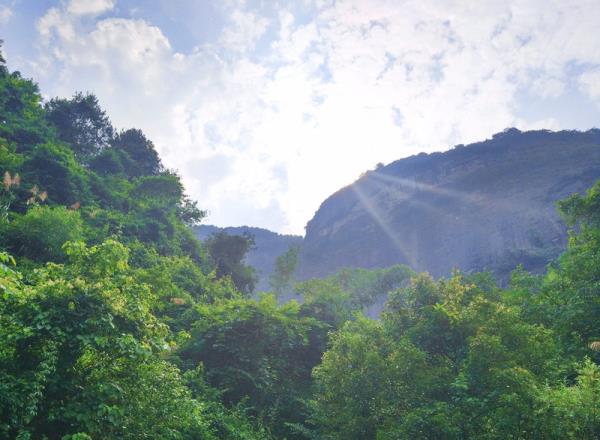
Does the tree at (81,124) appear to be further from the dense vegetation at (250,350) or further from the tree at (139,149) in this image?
the dense vegetation at (250,350)

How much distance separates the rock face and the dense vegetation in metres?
53.2

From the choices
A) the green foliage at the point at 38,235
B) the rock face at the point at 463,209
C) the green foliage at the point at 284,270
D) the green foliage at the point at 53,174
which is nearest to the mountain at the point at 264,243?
the rock face at the point at 463,209

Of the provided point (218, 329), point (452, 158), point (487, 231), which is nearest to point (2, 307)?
point (218, 329)

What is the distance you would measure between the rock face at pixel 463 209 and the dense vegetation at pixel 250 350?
5315 centimetres

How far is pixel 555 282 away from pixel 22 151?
27.7m

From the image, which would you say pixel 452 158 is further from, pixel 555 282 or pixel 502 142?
pixel 555 282

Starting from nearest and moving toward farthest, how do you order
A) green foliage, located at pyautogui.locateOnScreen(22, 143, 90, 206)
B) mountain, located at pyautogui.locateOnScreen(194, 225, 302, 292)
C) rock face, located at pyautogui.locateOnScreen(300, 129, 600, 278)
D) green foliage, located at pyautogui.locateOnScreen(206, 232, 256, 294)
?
green foliage, located at pyautogui.locateOnScreen(22, 143, 90, 206)
green foliage, located at pyautogui.locateOnScreen(206, 232, 256, 294)
rock face, located at pyautogui.locateOnScreen(300, 129, 600, 278)
mountain, located at pyautogui.locateOnScreen(194, 225, 302, 292)

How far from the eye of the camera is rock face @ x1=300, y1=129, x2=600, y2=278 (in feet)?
237

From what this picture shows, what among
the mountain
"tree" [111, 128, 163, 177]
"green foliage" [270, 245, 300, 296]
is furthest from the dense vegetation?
the mountain

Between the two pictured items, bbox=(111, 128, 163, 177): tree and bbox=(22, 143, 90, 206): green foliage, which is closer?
bbox=(22, 143, 90, 206): green foliage

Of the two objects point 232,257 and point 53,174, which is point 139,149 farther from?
point 53,174

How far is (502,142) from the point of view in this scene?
93.4 m

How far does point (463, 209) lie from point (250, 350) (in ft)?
264

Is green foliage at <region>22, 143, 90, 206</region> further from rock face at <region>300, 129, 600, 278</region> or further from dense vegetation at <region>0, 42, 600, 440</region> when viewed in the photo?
rock face at <region>300, 129, 600, 278</region>
